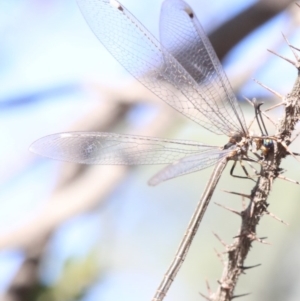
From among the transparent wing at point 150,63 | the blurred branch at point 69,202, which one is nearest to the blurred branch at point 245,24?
the blurred branch at point 69,202

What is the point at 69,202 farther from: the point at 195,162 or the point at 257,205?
the point at 257,205

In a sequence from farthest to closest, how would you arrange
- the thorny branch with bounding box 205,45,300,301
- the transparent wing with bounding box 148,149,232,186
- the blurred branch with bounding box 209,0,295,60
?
the blurred branch with bounding box 209,0,295,60 < the transparent wing with bounding box 148,149,232,186 < the thorny branch with bounding box 205,45,300,301

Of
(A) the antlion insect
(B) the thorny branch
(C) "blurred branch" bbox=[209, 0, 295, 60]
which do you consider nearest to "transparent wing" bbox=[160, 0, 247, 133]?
(A) the antlion insect

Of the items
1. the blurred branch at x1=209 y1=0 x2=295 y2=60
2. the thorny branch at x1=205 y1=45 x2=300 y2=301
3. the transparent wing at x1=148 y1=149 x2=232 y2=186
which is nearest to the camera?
the thorny branch at x1=205 y1=45 x2=300 y2=301

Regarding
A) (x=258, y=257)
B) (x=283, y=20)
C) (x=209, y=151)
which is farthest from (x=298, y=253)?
(x=209, y=151)

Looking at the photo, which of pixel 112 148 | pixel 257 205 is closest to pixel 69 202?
pixel 112 148

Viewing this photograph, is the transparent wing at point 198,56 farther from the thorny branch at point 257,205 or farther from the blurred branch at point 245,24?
the blurred branch at point 245,24

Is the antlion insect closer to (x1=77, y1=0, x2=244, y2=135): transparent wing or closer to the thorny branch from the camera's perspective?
(x1=77, y1=0, x2=244, y2=135): transparent wing

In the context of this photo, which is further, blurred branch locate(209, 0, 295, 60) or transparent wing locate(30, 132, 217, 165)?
blurred branch locate(209, 0, 295, 60)
